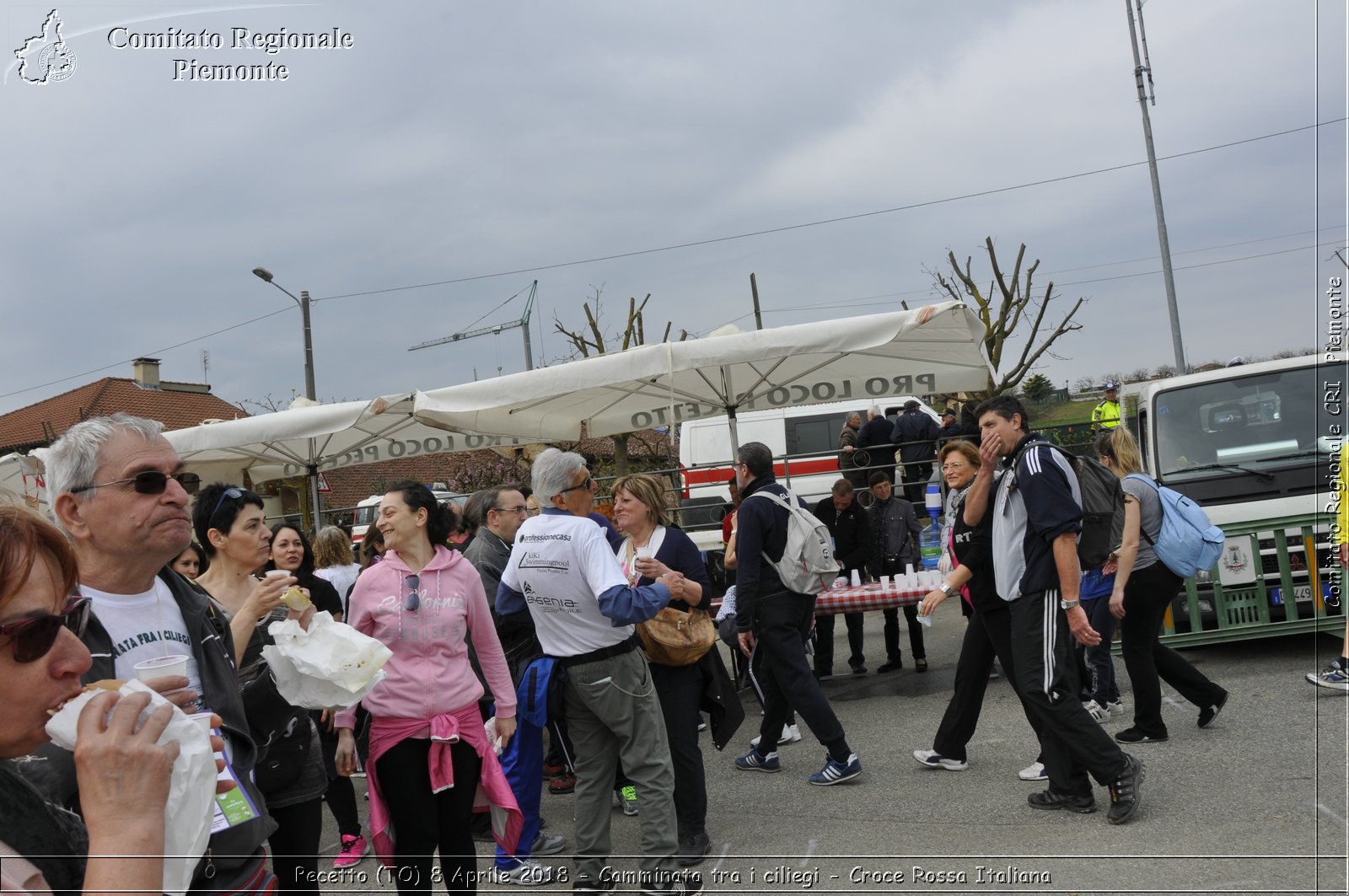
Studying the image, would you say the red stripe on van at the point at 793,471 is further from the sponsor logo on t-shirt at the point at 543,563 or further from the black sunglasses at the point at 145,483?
the black sunglasses at the point at 145,483

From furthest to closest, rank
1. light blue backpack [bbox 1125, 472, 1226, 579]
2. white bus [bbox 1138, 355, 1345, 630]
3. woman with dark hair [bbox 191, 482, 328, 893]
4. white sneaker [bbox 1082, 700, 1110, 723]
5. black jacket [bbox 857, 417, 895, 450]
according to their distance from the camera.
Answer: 1. black jacket [bbox 857, 417, 895, 450]
2. white bus [bbox 1138, 355, 1345, 630]
3. white sneaker [bbox 1082, 700, 1110, 723]
4. light blue backpack [bbox 1125, 472, 1226, 579]
5. woman with dark hair [bbox 191, 482, 328, 893]

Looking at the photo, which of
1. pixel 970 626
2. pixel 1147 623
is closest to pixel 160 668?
pixel 970 626

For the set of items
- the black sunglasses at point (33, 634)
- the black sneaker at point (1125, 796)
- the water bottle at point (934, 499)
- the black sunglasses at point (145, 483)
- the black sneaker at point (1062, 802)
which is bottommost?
the black sneaker at point (1062, 802)

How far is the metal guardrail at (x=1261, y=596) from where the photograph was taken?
7.44 meters

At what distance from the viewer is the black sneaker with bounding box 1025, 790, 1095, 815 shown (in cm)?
507

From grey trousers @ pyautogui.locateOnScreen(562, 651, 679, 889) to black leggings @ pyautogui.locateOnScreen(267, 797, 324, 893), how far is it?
130cm

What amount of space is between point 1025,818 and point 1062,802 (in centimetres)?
23

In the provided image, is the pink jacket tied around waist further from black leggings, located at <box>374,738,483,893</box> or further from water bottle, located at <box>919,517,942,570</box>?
water bottle, located at <box>919,517,942,570</box>

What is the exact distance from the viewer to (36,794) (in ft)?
5.02

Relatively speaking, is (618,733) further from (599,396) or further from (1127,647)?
(599,396)

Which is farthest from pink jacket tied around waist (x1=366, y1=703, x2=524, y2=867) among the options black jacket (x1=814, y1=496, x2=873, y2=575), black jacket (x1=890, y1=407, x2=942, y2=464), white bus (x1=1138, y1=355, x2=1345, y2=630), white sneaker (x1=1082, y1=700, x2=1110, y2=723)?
black jacket (x1=890, y1=407, x2=942, y2=464)

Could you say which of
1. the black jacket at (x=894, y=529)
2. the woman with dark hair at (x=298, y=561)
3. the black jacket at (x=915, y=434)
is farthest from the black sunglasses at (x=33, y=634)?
the black jacket at (x=915, y=434)

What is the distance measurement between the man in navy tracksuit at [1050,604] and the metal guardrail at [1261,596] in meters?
2.96

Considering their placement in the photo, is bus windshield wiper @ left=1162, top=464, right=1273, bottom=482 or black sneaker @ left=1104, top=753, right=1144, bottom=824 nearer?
black sneaker @ left=1104, top=753, right=1144, bottom=824
